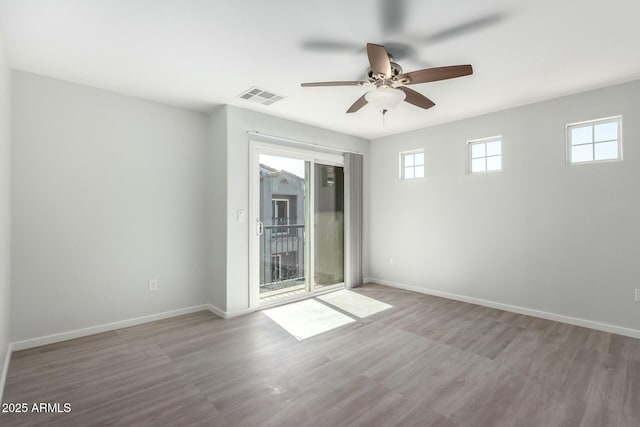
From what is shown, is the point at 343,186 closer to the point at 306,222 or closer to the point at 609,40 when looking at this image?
the point at 306,222

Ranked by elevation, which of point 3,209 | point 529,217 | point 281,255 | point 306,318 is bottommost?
point 306,318

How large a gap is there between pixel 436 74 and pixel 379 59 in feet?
1.58

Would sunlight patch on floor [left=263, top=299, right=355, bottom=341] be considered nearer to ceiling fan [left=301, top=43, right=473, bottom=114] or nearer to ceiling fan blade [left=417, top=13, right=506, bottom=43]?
ceiling fan [left=301, top=43, right=473, bottom=114]

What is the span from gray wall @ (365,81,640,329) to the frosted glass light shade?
7.62ft

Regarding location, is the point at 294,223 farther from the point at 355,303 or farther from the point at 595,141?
the point at 595,141

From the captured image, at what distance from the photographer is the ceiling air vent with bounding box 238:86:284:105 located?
3203 mm

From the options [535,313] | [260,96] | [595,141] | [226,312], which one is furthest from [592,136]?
[226,312]

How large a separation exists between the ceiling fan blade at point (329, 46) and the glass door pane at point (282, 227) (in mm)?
1870

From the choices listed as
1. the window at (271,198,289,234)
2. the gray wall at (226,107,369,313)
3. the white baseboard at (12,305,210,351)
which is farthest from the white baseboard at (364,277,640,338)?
the white baseboard at (12,305,210,351)

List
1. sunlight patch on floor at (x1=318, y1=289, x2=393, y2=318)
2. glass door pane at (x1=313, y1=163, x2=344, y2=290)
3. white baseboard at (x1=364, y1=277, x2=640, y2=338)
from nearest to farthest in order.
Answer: white baseboard at (x1=364, y1=277, x2=640, y2=338), sunlight patch on floor at (x1=318, y1=289, x2=393, y2=318), glass door pane at (x1=313, y1=163, x2=344, y2=290)

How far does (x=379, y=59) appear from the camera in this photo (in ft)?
6.63

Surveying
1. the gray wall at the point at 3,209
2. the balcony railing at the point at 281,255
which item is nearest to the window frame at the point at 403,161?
the balcony railing at the point at 281,255

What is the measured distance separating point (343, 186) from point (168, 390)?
144 inches

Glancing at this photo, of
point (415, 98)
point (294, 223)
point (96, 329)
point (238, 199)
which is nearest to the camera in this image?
point (415, 98)
